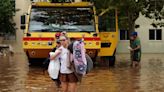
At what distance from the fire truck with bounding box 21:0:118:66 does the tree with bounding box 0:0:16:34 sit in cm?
1893

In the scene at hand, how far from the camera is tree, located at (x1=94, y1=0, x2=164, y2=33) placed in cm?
2253

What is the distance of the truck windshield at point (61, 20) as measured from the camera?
20750 millimetres

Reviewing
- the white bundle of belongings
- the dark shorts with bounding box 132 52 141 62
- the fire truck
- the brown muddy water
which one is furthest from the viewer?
the dark shorts with bounding box 132 52 141 62

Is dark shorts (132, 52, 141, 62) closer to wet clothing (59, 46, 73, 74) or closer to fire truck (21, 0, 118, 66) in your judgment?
fire truck (21, 0, 118, 66)

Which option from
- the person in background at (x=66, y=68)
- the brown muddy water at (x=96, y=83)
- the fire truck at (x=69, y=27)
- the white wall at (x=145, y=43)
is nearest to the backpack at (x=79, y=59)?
the person in background at (x=66, y=68)

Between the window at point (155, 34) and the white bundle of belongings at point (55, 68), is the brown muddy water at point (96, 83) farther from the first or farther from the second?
the window at point (155, 34)

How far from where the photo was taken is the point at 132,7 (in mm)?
22641

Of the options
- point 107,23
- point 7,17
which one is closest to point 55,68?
point 107,23

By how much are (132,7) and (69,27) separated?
3.49m

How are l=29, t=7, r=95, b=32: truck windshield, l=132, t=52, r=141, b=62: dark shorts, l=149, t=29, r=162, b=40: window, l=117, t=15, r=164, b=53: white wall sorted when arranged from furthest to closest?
l=149, t=29, r=162, b=40: window < l=117, t=15, r=164, b=53: white wall < l=132, t=52, r=141, b=62: dark shorts < l=29, t=7, r=95, b=32: truck windshield

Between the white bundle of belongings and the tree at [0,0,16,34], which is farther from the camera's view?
the tree at [0,0,16,34]

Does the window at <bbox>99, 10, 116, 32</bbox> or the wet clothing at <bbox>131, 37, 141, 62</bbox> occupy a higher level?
the window at <bbox>99, 10, 116, 32</bbox>

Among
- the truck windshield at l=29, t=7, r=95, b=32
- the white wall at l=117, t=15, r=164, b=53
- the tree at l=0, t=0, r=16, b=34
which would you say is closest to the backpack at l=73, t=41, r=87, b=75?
the truck windshield at l=29, t=7, r=95, b=32

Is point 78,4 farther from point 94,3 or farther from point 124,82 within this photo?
point 124,82
